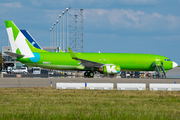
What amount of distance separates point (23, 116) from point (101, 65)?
35.1 m

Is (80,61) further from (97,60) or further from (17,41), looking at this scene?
(17,41)

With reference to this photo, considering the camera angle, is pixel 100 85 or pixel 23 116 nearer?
pixel 23 116

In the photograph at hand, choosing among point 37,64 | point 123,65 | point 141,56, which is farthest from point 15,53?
point 141,56

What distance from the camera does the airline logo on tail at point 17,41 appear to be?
153 ft

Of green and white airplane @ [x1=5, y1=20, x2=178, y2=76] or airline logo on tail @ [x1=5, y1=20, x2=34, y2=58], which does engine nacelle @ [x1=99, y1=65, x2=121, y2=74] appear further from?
airline logo on tail @ [x1=5, y1=20, x2=34, y2=58]

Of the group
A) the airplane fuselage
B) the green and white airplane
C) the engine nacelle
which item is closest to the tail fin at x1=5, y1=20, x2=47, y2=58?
the green and white airplane

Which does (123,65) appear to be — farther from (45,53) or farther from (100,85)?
(100,85)

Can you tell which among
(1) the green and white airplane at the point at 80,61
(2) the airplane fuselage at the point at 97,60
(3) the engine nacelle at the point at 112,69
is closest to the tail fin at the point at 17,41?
(1) the green and white airplane at the point at 80,61

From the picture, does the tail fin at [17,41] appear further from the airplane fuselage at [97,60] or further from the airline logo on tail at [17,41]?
the airplane fuselage at [97,60]

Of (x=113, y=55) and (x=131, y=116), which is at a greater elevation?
(x=113, y=55)

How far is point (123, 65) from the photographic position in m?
47.1

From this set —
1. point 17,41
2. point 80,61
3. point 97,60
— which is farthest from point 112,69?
point 17,41

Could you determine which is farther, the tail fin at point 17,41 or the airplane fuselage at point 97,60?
the tail fin at point 17,41

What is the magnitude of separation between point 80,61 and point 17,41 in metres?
11.3
